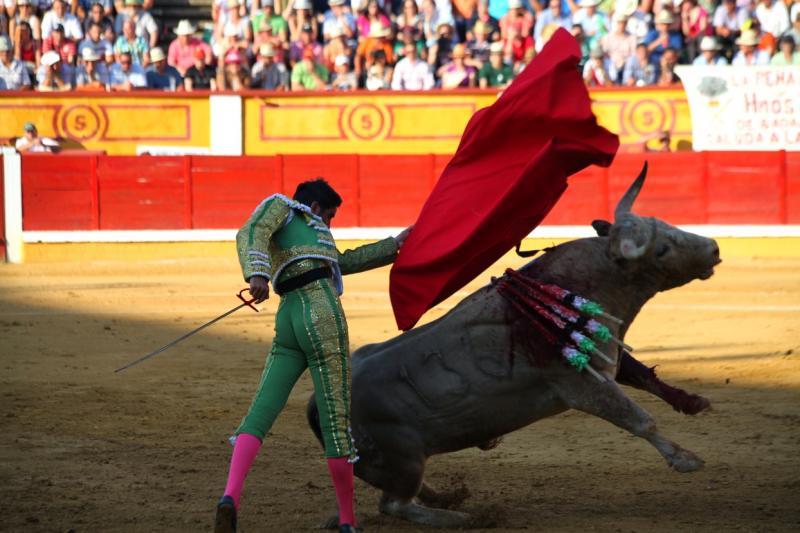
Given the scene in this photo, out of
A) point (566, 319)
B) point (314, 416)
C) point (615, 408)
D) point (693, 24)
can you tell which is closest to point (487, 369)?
point (566, 319)

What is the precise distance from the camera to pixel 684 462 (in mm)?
3975

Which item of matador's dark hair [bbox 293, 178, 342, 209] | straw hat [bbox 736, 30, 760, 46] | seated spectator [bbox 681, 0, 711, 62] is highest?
seated spectator [bbox 681, 0, 711, 62]

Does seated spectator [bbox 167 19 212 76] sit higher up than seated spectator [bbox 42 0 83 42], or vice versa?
seated spectator [bbox 42 0 83 42]

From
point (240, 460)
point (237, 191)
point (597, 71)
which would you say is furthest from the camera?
point (237, 191)

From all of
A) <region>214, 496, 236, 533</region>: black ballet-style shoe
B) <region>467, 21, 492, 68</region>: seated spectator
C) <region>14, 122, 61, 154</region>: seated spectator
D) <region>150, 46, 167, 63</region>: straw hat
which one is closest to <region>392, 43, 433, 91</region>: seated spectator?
<region>467, 21, 492, 68</region>: seated spectator

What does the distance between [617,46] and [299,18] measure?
10.9 ft

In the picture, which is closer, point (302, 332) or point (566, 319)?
point (302, 332)

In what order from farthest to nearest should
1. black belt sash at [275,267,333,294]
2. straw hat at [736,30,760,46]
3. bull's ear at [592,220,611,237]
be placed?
straw hat at [736,30,760,46] < bull's ear at [592,220,611,237] < black belt sash at [275,267,333,294]

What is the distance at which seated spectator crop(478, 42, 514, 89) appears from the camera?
44.9 ft

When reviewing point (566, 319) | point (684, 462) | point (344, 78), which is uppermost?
point (344, 78)

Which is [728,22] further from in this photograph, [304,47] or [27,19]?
[27,19]

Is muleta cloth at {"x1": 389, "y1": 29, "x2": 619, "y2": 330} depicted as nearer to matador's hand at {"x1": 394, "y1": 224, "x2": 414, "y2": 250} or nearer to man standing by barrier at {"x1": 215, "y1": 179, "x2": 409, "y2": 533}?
matador's hand at {"x1": 394, "y1": 224, "x2": 414, "y2": 250}

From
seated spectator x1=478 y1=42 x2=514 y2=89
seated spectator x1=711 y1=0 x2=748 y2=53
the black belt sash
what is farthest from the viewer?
seated spectator x1=478 y1=42 x2=514 y2=89

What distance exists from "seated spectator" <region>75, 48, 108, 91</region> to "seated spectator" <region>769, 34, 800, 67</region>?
6.95 m
